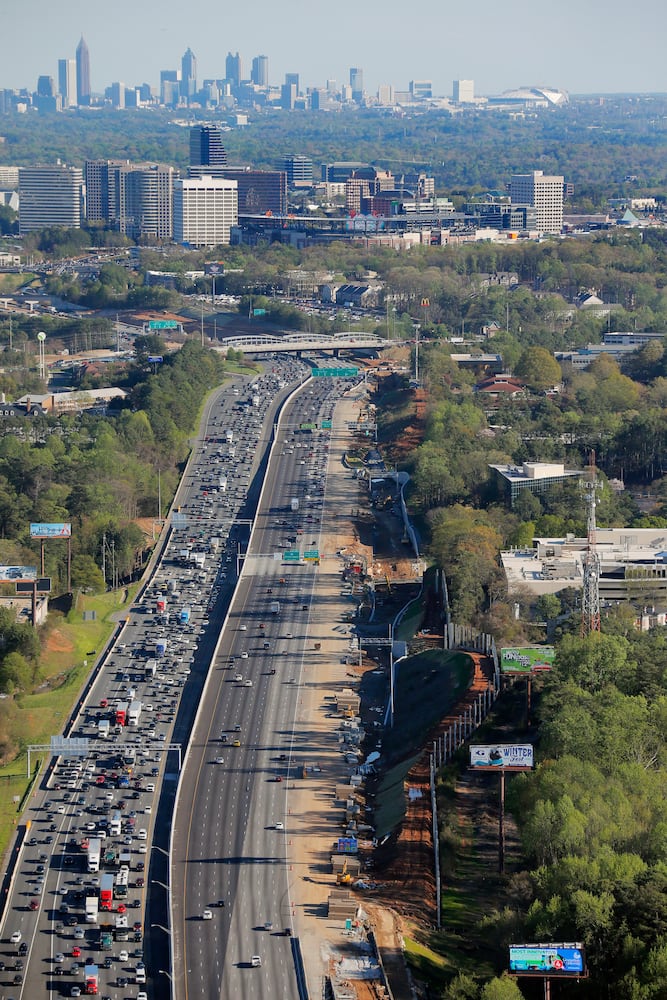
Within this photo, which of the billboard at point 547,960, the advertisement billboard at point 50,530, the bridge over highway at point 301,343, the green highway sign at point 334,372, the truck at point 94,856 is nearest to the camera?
the billboard at point 547,960

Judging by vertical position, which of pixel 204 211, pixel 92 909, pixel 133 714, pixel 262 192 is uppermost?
pixel 262 192

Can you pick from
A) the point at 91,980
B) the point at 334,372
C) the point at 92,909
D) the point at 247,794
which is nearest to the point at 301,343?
the point at 334,372

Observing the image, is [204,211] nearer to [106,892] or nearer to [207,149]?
[207,149]

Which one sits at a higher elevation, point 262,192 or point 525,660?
point 525,660

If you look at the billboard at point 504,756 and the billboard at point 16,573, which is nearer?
the billboard at point 504,756

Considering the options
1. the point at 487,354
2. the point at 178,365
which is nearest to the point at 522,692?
the point at 178,365

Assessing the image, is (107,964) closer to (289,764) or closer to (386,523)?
(289,764)

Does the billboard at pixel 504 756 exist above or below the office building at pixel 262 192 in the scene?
above

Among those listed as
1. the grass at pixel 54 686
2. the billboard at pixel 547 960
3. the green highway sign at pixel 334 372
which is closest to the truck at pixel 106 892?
the grass at pixel 54 686

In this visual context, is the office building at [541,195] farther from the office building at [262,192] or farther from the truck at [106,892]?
the truck at [106,892]
